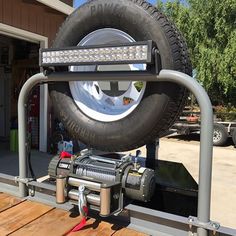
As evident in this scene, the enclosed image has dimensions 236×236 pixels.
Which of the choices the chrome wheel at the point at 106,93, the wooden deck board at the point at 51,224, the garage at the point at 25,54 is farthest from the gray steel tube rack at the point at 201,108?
the garage at the point at 25,54

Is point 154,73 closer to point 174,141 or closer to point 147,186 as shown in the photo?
point 147,186

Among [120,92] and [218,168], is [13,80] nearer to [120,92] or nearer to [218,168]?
[218,168]

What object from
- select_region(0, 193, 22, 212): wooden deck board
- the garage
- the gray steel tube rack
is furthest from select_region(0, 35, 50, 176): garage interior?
the gray steel tube rack

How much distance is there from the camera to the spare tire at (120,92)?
1771mm

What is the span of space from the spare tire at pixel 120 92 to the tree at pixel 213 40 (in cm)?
1148

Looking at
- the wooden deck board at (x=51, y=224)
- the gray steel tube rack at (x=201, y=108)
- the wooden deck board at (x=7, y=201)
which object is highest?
the gray steel tube rack at (x=201, y=108)

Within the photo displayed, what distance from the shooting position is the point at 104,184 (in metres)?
1.65

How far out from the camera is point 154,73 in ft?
5.47

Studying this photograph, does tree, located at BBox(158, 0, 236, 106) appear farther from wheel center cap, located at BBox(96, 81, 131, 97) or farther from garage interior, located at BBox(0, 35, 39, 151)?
wheel center cap, located at BBox(96, 81, 131, 97)

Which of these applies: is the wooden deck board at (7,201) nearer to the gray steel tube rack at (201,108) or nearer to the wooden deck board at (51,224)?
the wooden deck board at (51,224)

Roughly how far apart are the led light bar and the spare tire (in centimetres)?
15

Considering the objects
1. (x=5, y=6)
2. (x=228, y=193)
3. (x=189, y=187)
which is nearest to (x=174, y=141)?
(x=228, y=193)

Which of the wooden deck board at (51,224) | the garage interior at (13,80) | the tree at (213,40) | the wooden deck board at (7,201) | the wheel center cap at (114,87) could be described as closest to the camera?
the wooden deck board at (51,224)

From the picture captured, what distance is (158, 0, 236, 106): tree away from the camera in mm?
12766
